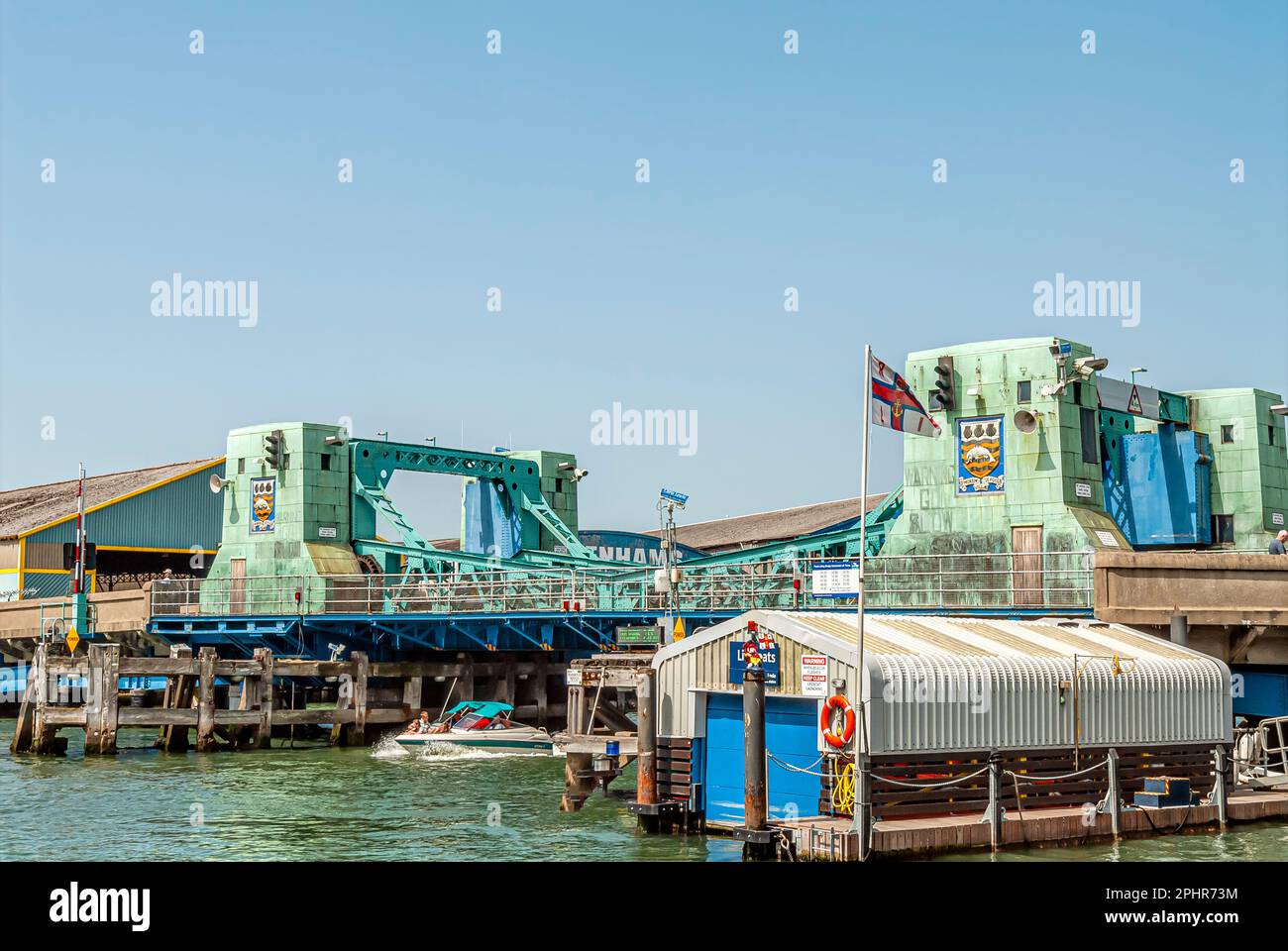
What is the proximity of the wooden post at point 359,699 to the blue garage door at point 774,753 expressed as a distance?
33875mm

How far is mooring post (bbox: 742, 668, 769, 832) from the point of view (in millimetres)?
26859

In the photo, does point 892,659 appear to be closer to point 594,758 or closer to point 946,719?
point 946,719

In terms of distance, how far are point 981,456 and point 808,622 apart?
23.3 m

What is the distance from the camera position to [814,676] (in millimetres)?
28047

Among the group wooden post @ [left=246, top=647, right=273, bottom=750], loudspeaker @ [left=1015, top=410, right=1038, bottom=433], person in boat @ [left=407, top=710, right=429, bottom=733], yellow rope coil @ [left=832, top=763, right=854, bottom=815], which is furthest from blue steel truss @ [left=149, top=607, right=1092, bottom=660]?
yellow rope coil @ [left=832, top=763, right=854, bottom=815]

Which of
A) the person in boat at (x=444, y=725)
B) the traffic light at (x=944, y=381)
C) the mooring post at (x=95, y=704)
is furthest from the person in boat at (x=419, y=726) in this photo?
the traffic light at (x=944, y=381)

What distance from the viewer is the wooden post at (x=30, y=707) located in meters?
55.4

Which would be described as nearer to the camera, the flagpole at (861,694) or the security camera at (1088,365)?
the flagpole at (861,694)

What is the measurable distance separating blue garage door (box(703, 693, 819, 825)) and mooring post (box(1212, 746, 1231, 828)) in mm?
8330

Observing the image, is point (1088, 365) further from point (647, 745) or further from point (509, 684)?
point (509, 684)

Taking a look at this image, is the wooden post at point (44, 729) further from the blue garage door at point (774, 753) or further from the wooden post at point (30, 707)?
the blue garage door at point (774, 753)

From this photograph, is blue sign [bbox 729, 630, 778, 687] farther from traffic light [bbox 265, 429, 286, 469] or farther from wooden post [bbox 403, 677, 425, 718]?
traffic light [bbox 265, 429, 286, 469]
